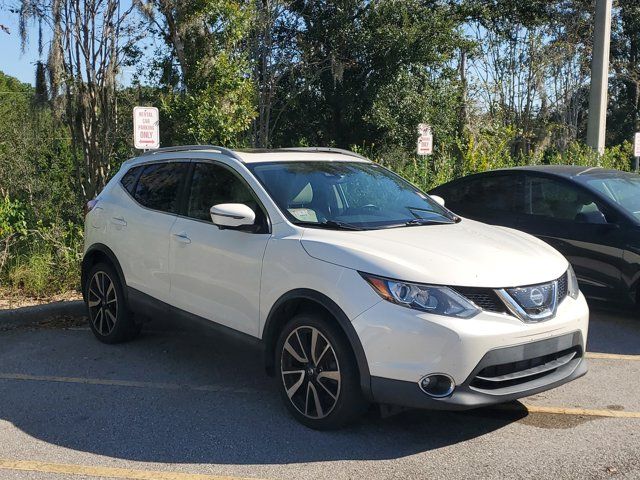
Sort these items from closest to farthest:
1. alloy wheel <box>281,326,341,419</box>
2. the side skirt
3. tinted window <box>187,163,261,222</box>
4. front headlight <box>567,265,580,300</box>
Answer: alloy wheel <box>281,326,341,419</box>
front headlight <box>567,265,580,300</box>
the side skirt
tinted window <box>187,163,261,222</box>

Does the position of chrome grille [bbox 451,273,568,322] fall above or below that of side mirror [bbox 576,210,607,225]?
below

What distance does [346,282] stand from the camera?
3.79 meters

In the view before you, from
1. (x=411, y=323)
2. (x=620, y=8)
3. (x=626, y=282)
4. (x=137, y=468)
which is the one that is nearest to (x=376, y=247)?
(x=411, y=323)

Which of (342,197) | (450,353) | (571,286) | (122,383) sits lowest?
(122,383)

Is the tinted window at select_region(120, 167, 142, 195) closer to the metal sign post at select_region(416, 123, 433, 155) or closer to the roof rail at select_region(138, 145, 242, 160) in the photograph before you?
the roof rail at select_region(138, 145, 242, 160)

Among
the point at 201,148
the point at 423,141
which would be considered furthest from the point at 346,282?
the point at 423,141

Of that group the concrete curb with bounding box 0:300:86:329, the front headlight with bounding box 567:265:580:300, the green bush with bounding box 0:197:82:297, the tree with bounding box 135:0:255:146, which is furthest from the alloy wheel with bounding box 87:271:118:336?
the tree with bounding box 135:0:255:146

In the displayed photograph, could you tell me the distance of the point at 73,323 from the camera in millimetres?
6887

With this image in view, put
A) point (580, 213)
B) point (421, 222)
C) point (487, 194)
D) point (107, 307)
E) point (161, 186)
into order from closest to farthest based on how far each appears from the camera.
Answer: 1. point (421, 222)
2. point (161, 186)
3. point (107, 307)
4. point (580, 213)
5. point (487, 194)

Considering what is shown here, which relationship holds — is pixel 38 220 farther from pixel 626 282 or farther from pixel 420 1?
pixel 420 1

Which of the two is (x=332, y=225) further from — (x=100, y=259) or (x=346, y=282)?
(x=100, y=259)

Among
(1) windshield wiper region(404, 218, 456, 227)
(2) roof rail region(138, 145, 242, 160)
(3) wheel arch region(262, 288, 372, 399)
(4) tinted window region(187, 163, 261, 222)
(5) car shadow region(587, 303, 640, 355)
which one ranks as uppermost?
(2) roof rail region(138, 145, 242, 160)

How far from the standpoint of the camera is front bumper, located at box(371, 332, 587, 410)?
11.8 ft

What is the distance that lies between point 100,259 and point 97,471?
9.42 feet
